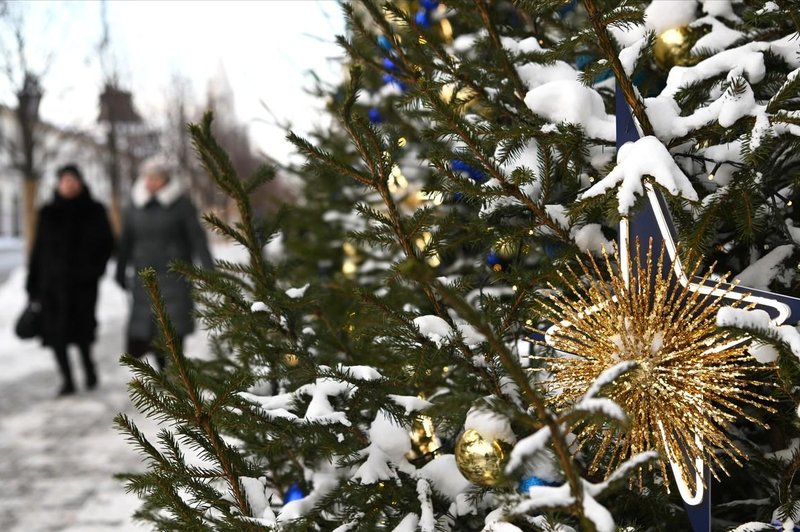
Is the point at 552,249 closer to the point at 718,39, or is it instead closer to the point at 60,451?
the point at 718,39

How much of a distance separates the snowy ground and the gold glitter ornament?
1.86 meters

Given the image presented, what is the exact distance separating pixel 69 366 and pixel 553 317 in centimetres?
575

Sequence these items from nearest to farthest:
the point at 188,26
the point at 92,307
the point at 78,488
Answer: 1. the point at 188,26
2. the point at 78,488
3. the point at 92,307

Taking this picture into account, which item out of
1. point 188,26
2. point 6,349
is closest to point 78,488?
point 188,26

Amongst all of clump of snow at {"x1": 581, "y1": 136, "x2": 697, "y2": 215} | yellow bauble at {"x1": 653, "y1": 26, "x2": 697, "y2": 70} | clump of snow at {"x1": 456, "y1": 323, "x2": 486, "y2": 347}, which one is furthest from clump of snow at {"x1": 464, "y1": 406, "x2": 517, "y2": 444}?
yellow bauble at {"x1": 653, "y1": 26, "x2": 697, "y2": 70}

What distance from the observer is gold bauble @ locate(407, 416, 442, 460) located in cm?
147

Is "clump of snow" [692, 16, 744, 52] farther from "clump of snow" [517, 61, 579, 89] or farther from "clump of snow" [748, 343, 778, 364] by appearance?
"clump of snow" [748, 343, 778, 364]

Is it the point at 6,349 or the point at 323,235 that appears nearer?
the point at 323,235

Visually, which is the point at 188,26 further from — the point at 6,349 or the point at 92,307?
the point at 6,349

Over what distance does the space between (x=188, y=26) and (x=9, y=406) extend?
183 inches

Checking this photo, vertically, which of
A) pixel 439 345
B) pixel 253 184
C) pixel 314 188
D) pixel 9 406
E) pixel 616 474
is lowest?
pixel 616 474

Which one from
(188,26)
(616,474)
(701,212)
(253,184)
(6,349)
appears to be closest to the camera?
A: (616,474)

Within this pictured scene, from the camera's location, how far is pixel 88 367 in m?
6.14

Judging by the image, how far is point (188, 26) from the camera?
2.28 meters
